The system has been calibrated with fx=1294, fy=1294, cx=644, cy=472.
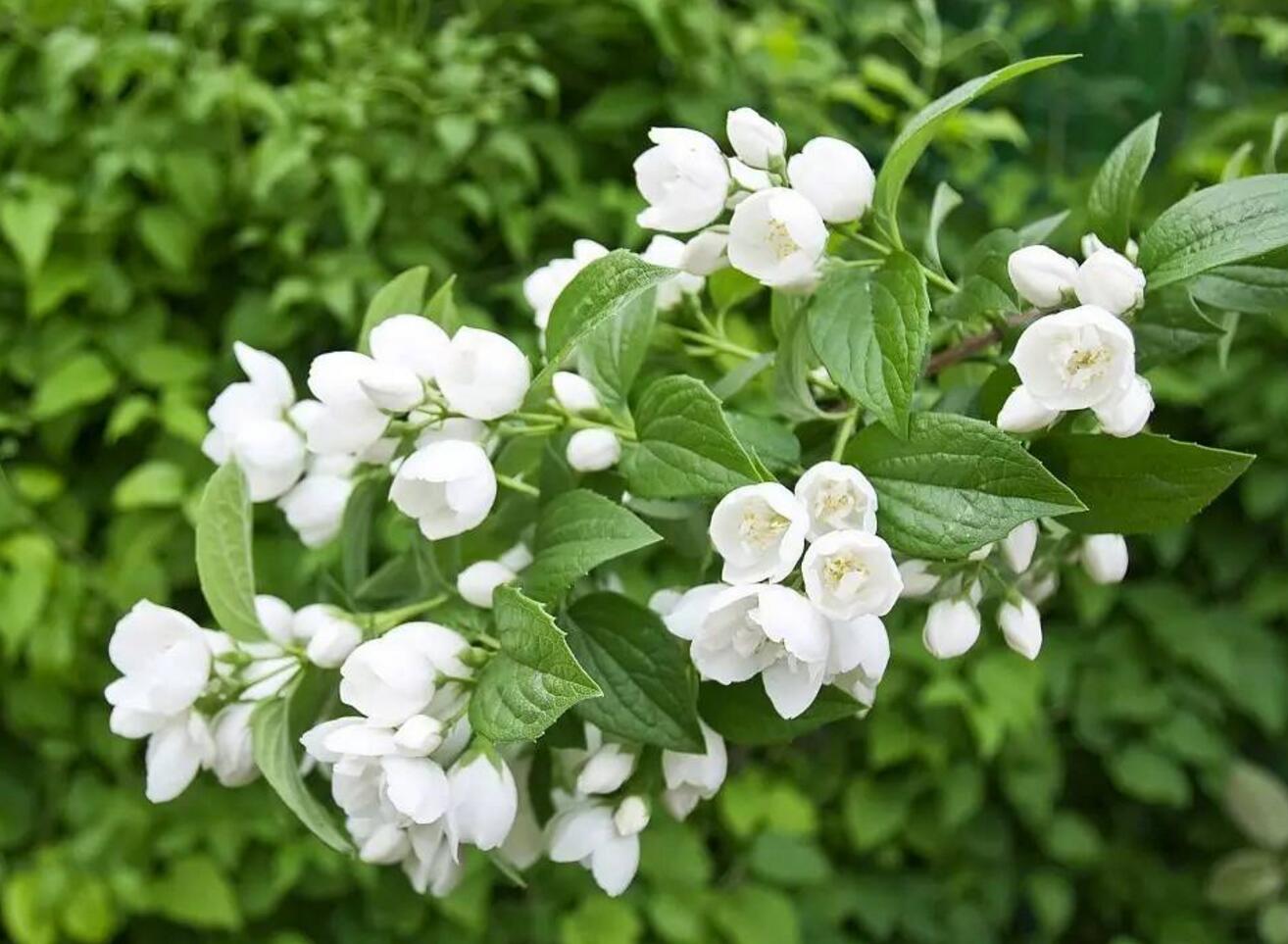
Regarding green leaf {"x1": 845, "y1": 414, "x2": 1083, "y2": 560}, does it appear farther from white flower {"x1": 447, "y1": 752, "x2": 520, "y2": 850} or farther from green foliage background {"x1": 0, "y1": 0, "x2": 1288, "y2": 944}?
green foliage background {"x1": 0, "y1": 0, "x2": 1288, "y2": 944}

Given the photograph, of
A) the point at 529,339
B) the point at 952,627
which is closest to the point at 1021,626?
the point at 952,627

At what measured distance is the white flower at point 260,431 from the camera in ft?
1.76

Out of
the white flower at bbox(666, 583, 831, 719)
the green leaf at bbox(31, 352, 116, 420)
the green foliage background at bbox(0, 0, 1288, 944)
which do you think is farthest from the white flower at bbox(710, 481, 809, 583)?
the green leaf at bbox(31, 352, 116, 420)

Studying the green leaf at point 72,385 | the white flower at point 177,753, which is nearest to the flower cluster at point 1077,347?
the white flower at point 177,753

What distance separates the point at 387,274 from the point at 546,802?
90cm

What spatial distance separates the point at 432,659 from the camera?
435 mm

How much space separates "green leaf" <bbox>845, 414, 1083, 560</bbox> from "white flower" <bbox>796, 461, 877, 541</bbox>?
1 centimetres

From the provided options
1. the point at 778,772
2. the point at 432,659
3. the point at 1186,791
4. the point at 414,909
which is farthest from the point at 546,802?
the point at 1186,791

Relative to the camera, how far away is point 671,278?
52 cm

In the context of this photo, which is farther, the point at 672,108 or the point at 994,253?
the point at 672,108

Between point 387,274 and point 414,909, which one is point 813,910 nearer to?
point 414,909

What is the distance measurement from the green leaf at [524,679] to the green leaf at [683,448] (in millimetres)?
65

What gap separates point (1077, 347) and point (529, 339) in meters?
0.98

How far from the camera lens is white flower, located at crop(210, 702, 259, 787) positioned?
49cm
